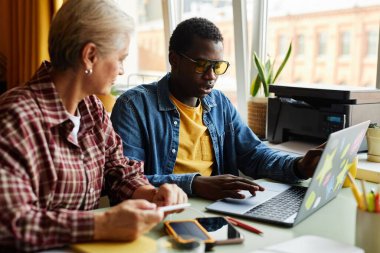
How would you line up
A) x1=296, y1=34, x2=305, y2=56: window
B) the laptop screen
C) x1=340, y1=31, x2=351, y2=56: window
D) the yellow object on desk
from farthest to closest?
x1=296, y1=34, x2=305, y2=56: window, x1=340, y1=31, x2=351, y2=56: window, the laptop screen, the yellow object on desk

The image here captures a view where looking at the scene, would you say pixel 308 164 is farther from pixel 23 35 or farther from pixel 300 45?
pixel 23 35

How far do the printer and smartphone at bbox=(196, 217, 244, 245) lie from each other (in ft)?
3.13

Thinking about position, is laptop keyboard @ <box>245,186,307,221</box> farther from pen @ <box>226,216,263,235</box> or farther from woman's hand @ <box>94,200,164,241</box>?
woman's hand @ <box>94,200,164,241</box>

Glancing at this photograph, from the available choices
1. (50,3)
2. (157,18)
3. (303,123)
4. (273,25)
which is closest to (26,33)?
(50,3)

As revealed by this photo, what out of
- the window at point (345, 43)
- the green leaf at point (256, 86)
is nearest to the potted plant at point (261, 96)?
the green leaf at point (256, 86)

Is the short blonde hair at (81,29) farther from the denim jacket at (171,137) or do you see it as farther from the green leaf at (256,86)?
the green leaf at (256,86)

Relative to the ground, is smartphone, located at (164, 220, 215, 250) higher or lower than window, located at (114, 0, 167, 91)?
lower

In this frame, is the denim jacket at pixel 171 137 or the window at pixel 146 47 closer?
the denim jacket at pixel 171 137

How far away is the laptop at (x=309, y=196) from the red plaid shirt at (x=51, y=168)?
1.04 feet

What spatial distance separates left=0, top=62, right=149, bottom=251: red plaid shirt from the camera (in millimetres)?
958

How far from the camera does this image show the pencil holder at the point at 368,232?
101 centimetres

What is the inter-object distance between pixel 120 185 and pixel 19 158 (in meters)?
0.40

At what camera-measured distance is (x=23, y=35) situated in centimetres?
349

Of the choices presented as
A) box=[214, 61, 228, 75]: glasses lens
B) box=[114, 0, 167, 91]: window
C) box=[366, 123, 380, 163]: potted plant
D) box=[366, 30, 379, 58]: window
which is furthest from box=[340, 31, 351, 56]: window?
box=[114, 0, 167, 91]: window
